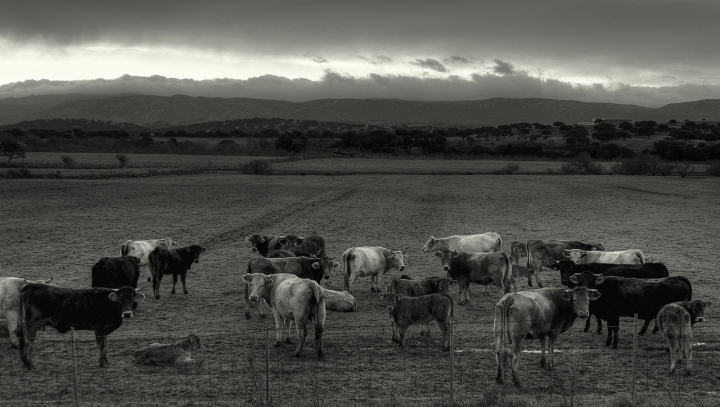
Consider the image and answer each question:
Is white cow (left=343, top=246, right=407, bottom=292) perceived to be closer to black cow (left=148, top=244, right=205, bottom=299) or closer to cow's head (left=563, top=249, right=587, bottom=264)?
black cow (left=148, top=244, right=205, bottom=299)

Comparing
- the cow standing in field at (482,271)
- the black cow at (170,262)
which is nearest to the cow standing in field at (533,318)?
the cow standing in field at (482,271)

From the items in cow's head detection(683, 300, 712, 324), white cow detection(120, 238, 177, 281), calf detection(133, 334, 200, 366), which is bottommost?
calf detection(133, 334, 200, 366)

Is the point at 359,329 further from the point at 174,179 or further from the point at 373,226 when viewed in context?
the point at 174,179

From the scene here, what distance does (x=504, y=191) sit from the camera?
43.3 metres

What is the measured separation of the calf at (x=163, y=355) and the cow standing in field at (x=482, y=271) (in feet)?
26.4

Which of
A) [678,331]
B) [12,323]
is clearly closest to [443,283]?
[678,331]

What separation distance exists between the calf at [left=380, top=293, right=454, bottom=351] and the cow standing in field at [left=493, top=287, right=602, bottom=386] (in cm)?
155

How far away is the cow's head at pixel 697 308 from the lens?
11641mm

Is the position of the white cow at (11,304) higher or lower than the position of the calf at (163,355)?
higher

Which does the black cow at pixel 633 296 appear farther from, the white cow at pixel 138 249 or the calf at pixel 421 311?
the white cow at pixel 138 249

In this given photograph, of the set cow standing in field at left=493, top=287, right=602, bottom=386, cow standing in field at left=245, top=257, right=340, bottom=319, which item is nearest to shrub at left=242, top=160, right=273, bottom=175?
cow standing in field at left=245, top=257, right=340, bottom=319

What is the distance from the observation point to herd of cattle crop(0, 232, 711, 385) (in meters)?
11.4

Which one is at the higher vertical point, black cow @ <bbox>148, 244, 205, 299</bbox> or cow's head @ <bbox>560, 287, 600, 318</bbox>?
cow's head @ <bbox>560, 287, 600, 318</bbox>

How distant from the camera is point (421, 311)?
13.0m
